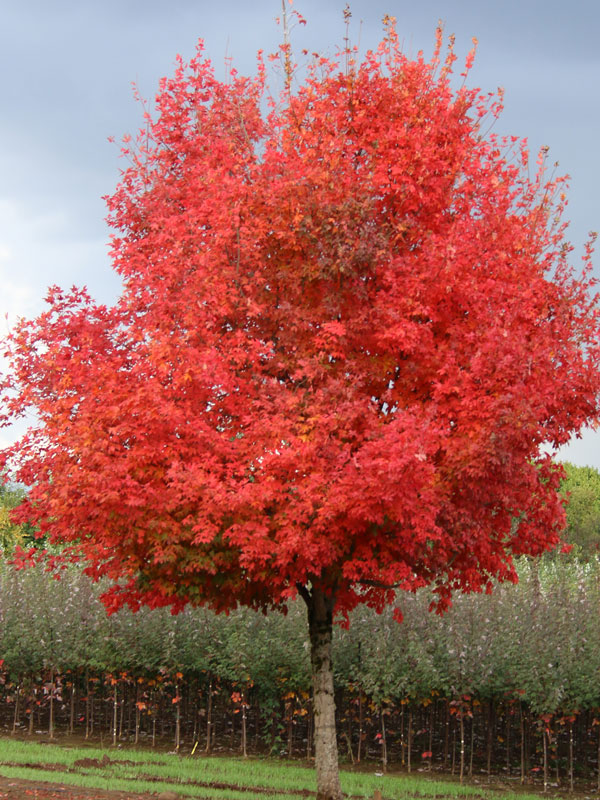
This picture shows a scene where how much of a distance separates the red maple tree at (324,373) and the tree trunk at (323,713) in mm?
32

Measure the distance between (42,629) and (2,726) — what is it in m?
3.82

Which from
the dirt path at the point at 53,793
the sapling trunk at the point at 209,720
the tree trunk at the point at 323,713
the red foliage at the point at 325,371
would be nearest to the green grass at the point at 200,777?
the dirt path at the point at 53,793

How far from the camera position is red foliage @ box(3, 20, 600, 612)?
947cm

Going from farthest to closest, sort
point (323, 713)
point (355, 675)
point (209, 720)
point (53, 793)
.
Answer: point (209, 720) < point (355, 675) < point (323, 713) < point (53, 793)

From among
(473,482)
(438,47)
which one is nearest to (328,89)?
(438,47)

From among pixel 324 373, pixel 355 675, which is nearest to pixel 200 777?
pixel 355 675

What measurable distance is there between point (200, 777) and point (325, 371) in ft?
29.1

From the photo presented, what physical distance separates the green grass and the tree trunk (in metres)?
1.56

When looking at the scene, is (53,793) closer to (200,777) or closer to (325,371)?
(200,777)

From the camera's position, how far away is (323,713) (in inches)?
484

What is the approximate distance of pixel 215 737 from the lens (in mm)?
21094

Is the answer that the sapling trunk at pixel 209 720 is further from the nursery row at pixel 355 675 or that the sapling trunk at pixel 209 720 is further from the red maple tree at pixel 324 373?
the red maple tree at pixel 324 373

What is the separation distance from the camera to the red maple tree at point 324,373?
948 centimetres

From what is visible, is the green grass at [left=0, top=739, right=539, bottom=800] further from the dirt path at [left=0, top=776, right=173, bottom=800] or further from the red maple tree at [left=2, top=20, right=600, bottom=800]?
the red maple tree at [left=2, top=20, right=600, bottom=800]
